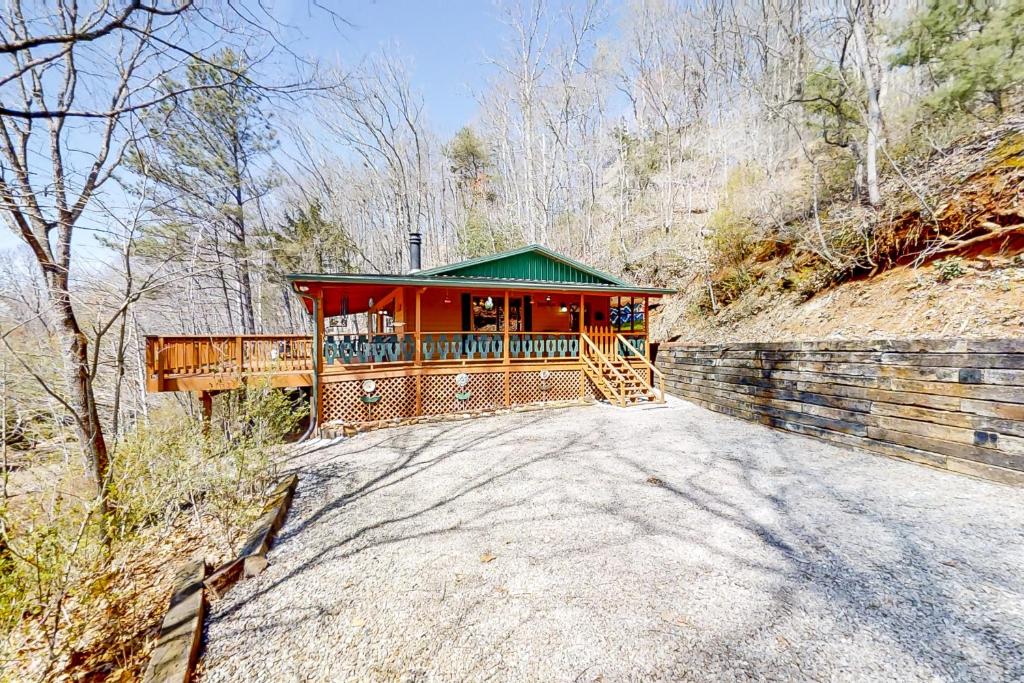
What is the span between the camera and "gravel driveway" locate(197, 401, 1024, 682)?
2.03m

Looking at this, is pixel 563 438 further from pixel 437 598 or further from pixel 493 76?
pixel 493 76

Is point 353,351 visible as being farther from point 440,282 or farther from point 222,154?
point 222,154

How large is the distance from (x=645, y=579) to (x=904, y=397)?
4250 mm

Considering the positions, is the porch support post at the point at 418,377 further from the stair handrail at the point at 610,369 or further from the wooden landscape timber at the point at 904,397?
the wooden landscape timber at the point at 904,397

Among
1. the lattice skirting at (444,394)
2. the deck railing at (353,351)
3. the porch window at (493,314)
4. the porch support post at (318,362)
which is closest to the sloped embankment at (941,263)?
the deck railing at (353,351)

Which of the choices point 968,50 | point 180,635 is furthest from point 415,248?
point 968,50

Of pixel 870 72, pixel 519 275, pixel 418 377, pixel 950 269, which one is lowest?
pixel 418 377

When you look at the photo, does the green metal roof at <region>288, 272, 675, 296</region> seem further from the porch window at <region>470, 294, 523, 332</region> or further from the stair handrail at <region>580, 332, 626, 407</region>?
the porch window at <region>470, 294, 523, 332</region>

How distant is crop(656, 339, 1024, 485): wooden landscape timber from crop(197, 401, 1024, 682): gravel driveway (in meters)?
0.28

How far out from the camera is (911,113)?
920 centimetres

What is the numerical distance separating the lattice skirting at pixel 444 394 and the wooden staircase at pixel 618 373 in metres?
0.49

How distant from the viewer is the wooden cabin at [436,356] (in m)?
7.62

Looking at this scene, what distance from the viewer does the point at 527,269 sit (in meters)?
10.9

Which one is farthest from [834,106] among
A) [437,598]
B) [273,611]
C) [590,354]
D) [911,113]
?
[273,611]
